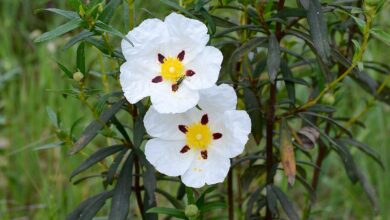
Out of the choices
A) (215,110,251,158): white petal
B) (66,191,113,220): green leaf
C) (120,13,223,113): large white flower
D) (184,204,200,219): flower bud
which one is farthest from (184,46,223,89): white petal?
(66,191,113,220): green leaf

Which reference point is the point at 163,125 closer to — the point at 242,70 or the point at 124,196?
the point at 124,196

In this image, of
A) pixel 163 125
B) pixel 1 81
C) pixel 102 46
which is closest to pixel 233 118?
pixel 163 125

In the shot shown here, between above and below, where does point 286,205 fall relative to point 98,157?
below

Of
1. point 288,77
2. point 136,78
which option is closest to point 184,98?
point 136,78

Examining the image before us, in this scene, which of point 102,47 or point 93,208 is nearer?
point 102,47

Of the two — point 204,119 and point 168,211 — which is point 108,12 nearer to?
point 204,119

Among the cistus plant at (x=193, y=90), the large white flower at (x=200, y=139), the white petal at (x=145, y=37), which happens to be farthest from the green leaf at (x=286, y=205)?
the white petal at (x=145, y=37)
